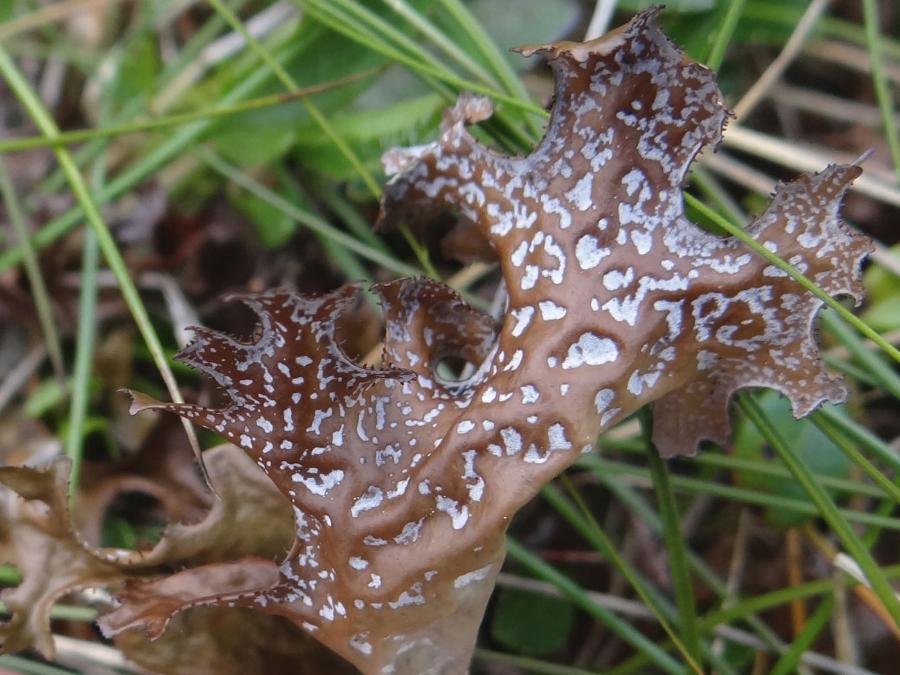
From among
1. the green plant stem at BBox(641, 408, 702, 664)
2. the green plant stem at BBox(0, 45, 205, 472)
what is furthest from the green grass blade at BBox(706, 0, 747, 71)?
the green plant stem at BBox(0, 45, 205, 472)

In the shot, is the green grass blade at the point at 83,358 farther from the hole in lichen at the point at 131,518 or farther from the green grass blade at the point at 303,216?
the green grass blade at the point at 303,216

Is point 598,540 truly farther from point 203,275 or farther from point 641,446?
point 203,275

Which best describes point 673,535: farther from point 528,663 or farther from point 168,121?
point 168,121

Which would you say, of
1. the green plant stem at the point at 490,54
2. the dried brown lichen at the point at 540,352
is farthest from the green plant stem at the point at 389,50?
the dried brown lichen at the point at 540,352

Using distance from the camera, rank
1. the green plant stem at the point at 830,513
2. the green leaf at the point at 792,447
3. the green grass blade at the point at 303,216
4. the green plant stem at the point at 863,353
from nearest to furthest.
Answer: the green plant stem at the point at 830,513 < the green plant stem at the point at 863,353 < the green leaf at the point at 792,447 < the green grass blade at the point at 303,216

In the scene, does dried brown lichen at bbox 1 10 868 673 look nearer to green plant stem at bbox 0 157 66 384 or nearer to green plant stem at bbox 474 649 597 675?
green plant stem at bbox 474 649 597 675

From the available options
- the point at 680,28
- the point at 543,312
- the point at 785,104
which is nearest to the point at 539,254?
the point at 543,312
